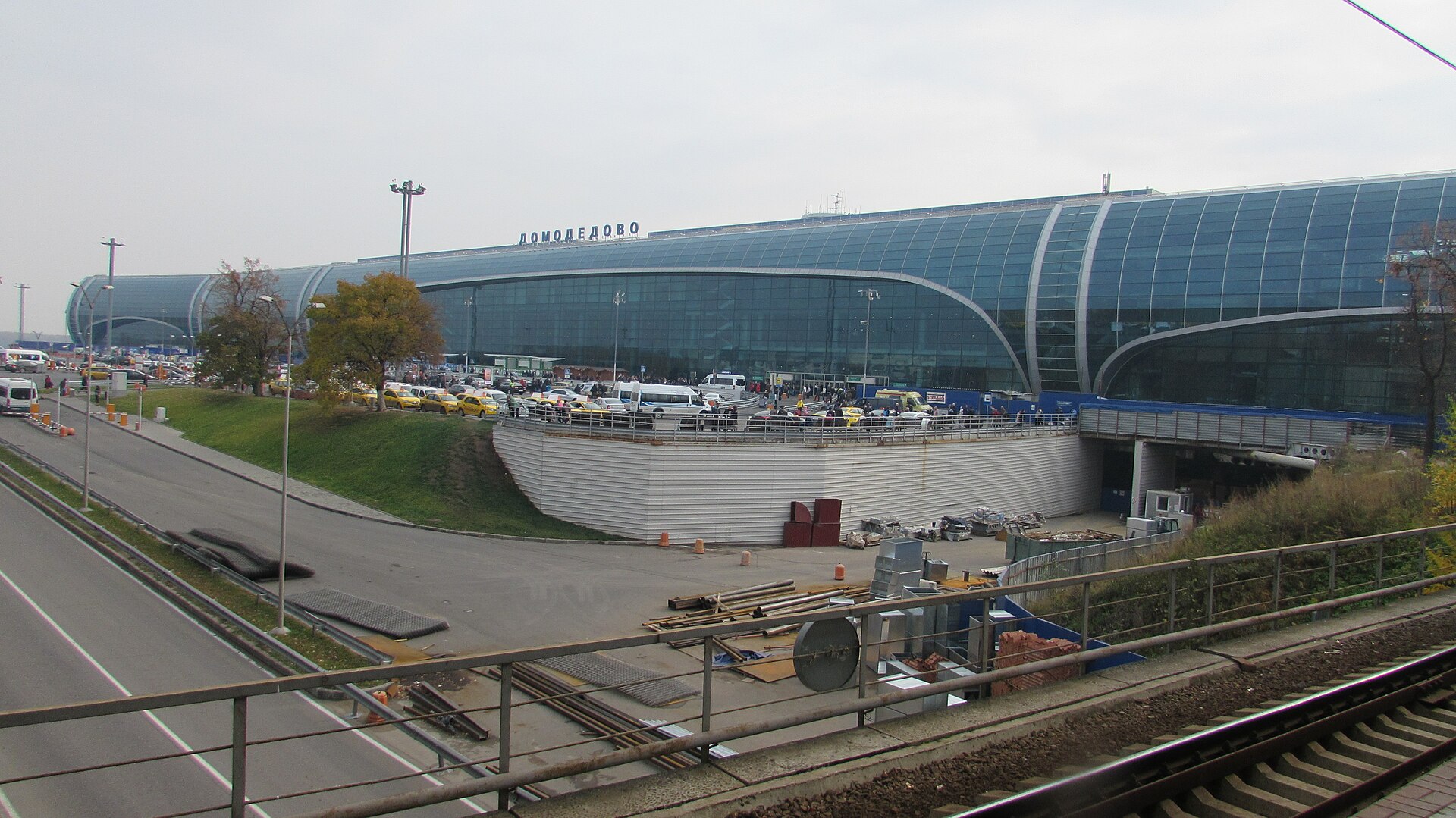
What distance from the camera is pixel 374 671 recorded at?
4.24m

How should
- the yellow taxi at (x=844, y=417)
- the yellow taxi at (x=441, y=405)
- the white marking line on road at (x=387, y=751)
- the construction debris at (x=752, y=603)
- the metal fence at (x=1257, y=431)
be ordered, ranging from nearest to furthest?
the white marking line on road at (x=387, y=751)
the construction debris at (x=752, y=603)
the yellow taxi at (x=844, y=417)
the metal fence at (x=1257, y=431)
the yellow taxi at (x=441, y=405)

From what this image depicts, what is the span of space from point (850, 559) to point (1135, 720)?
2303cm

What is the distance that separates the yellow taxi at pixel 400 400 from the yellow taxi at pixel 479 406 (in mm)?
3259

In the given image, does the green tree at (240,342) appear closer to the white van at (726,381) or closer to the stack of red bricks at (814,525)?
the white van at (726,381)

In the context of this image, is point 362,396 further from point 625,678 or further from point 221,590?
point 625,678

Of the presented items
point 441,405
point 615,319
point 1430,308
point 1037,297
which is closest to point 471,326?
point 615,319

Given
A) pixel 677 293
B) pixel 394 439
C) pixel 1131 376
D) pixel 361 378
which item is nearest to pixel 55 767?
pixel 394 439

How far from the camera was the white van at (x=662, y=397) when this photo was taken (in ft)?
145

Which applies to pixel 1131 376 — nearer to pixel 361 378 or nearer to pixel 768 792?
pixel 361 378

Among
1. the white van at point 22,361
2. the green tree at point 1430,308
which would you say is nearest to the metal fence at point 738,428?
the green tree at point 1430,308

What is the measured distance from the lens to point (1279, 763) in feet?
23.1

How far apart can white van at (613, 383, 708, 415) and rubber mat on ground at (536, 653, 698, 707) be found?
25.8m

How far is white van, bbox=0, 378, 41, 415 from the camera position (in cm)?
5041

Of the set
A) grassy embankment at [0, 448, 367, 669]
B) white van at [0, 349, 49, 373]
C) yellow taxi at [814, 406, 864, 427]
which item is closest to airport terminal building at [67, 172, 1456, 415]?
grassy embankment at [0, 448, 367, 669]
